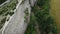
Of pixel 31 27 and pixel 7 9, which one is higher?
pixel 7 9

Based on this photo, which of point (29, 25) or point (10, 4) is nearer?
point (10, 4)

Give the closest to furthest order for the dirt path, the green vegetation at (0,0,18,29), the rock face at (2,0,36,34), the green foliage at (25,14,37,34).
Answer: the rock face at (2,0,36,34)
the green vegetation at (0,0,18,29)
the green foliage at (25,14,37,34)
the dirt path

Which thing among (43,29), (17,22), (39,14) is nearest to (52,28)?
(43,29)

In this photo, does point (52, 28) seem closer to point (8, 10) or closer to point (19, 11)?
point (19, 11)

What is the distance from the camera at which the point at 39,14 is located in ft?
13.9

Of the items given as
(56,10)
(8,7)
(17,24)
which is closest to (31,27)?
(17,24)

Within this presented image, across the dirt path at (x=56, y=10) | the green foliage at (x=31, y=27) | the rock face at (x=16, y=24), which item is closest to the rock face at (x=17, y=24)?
the rock face at (x=16, y=24)

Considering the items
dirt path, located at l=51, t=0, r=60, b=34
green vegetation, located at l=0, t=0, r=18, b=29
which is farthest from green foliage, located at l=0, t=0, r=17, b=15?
dirt path, located at l=51, t=0, r=60, b=34

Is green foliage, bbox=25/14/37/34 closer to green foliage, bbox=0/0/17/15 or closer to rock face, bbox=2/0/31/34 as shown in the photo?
rock face, bbox=2/0/31/34

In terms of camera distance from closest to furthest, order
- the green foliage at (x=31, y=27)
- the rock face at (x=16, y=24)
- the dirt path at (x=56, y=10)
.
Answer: the rock face at (x=16, y=24)
the green foliage at (x=31, y=27)
the dirt path at (x=56, y=10)

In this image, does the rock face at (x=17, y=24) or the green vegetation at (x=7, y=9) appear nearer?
the rock face at (x=17, y=24)

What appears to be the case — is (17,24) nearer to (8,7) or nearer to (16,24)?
(16,24)

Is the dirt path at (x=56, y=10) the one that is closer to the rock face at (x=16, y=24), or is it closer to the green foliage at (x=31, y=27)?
the green foliage at (x=31, y=27)

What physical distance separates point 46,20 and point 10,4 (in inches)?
43.3
